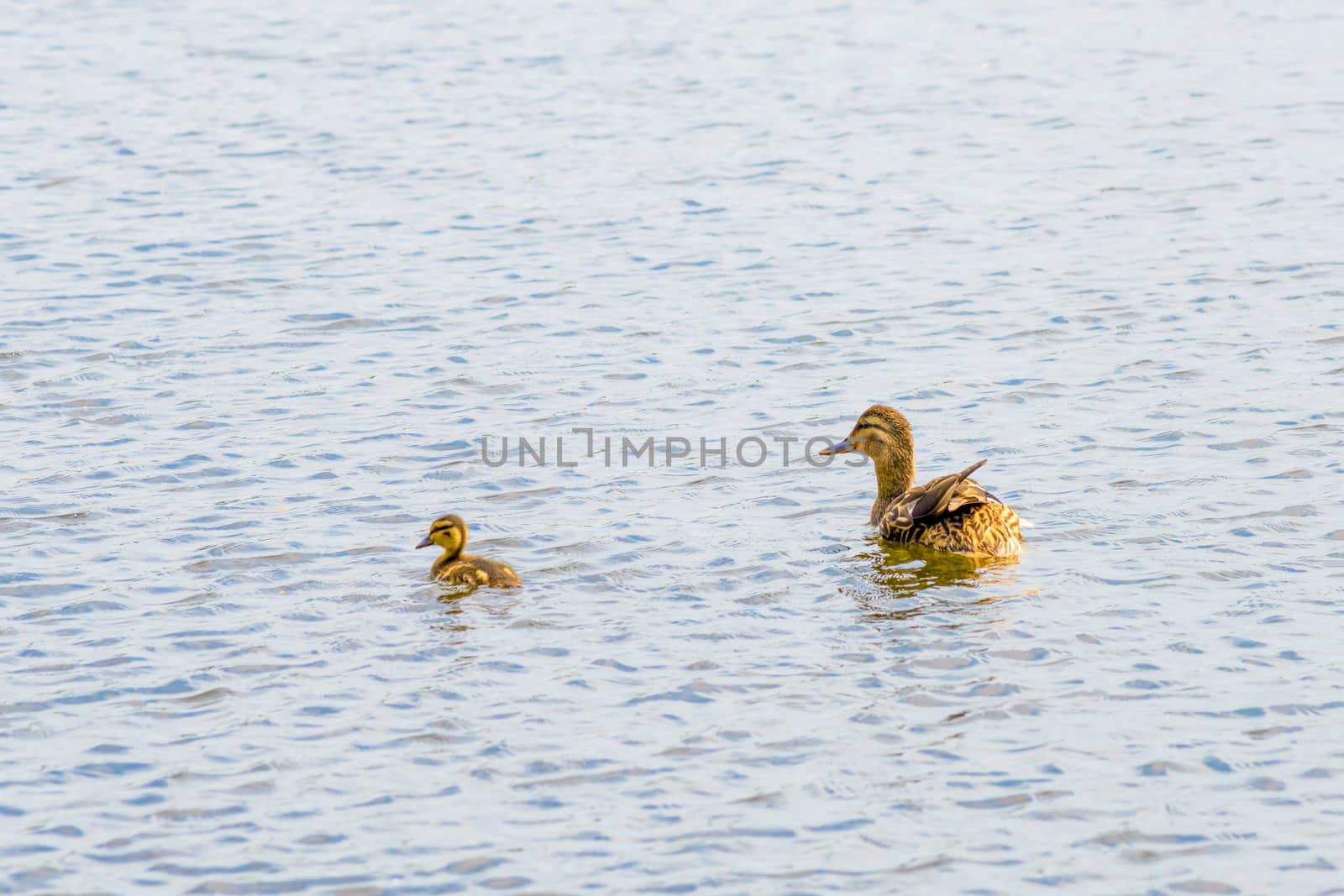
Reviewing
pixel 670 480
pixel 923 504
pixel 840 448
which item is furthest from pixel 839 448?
pixel 670 480

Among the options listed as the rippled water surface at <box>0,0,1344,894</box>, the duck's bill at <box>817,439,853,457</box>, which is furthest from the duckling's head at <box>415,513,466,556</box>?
the duck's bill at <box>817,439,853,457</box>

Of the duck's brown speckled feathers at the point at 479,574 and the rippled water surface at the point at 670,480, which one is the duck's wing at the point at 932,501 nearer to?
the rippled water surface at the point at 670,480

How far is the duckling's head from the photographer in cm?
1182

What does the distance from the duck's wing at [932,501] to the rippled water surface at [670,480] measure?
0.36 m

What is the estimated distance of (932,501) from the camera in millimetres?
12242

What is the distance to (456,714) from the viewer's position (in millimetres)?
9773

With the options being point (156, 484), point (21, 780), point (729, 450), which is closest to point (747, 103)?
point (729, 450)

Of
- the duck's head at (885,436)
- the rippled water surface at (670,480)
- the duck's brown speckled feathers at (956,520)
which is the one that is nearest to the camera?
the rippled water surface at (670,480)

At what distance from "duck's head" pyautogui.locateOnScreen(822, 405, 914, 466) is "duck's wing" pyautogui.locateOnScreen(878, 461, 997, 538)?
0.56 metres

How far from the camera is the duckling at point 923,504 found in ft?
39.5

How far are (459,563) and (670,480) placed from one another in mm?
2824

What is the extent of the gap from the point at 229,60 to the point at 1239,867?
26.8m

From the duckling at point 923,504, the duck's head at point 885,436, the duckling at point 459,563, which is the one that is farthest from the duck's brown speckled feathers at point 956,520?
the duckling at point 459,563

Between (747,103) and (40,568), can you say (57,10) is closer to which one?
(747,103)
